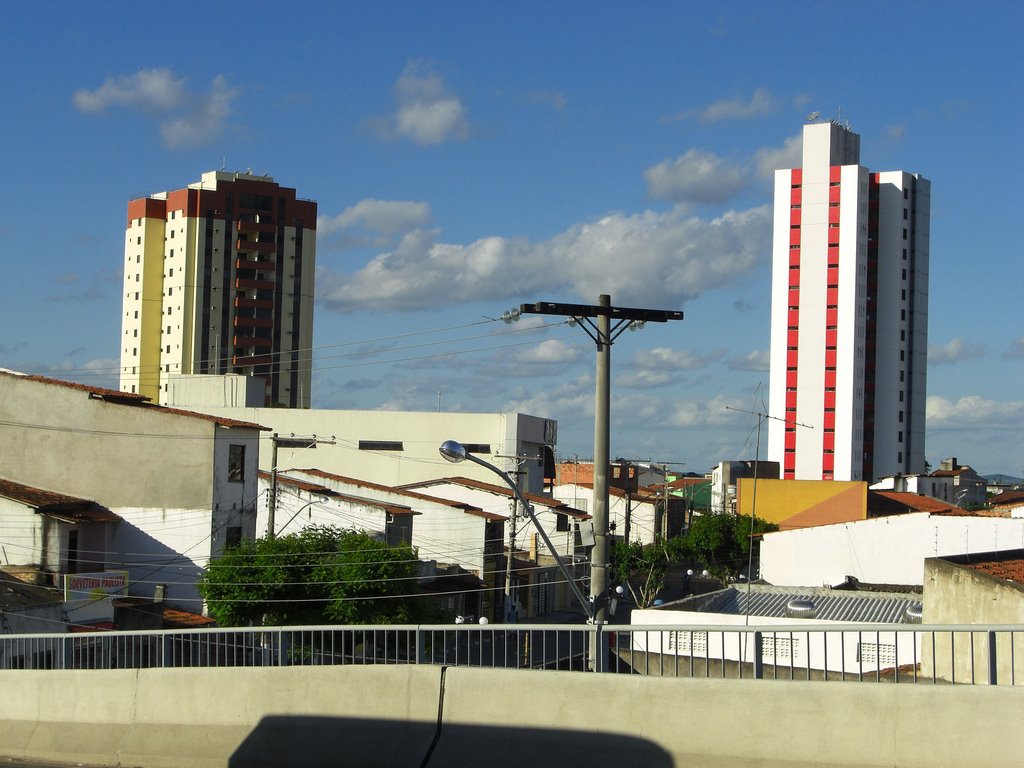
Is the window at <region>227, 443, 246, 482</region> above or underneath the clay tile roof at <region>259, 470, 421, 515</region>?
above

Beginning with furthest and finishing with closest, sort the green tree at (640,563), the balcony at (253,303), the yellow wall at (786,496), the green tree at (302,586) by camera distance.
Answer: the balcony at (253,303)
the yellow wall at (786,496)
the green tree at (640,563)
the green tree at (302,586)

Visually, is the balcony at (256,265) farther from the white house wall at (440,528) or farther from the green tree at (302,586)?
the green tree at (302,586)

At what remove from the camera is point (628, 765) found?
933 centimetres

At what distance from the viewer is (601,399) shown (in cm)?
1803

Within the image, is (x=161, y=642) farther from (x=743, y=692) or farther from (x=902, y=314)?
(x=902, y=314)

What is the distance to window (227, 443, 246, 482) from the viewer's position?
4922 centimetres

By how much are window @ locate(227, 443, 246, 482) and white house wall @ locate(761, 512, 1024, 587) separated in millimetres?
25216

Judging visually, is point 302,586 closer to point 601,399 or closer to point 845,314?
point 601,399

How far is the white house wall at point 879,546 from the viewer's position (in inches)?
1927

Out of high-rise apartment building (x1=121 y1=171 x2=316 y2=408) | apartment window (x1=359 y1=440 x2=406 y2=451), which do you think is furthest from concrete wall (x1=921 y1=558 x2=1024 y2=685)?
high-rise apartment building (x1=121 y1=171 x2=316 y2=408)

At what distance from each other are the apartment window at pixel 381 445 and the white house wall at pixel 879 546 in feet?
114

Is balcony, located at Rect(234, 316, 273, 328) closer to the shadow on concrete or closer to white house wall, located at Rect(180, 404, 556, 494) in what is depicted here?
white house wall, located at Rect(180, 404, 556, 494)

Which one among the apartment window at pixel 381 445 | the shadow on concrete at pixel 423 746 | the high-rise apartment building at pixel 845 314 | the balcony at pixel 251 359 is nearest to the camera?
the shadow on concrete at pixel 423 746

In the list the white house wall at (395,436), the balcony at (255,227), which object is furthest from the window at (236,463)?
the balcony at (255,227)
